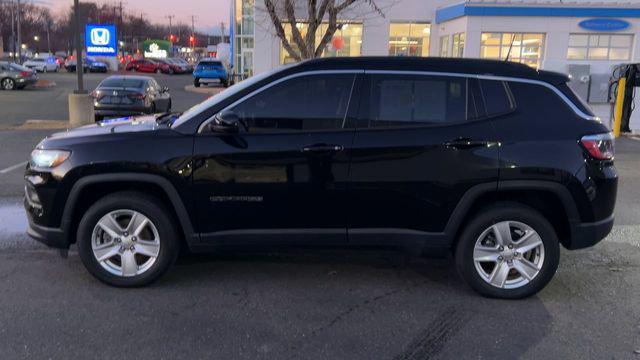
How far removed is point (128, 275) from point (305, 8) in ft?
67.7

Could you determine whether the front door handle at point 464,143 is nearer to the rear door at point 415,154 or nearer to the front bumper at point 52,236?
the rear door at point 415,154

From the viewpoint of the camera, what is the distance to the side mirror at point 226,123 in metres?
4.18

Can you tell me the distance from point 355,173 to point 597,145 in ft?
5.94

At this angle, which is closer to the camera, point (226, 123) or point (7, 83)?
point (226, 123)

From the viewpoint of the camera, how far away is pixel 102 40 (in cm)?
1711

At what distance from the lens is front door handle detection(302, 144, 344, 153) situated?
425cm

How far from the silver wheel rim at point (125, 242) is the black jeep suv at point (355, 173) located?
0.01 m

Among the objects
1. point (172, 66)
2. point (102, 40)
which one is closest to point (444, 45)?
point (102, 40)

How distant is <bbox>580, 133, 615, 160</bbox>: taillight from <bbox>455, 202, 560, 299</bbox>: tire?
60 cm

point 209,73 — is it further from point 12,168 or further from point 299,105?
point 299,105

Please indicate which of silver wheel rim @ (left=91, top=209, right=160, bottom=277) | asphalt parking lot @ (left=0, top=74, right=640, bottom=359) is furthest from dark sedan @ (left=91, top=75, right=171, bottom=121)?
silver wheel rim @ (left=91, top=209, right=160, bottom=277)

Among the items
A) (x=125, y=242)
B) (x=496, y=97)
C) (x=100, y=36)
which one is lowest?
(x=125, y=242)

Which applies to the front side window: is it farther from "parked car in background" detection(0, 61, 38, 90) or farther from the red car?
the red car

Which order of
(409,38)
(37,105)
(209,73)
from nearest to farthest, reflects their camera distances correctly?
(37,105), (409,38), (209,73)
